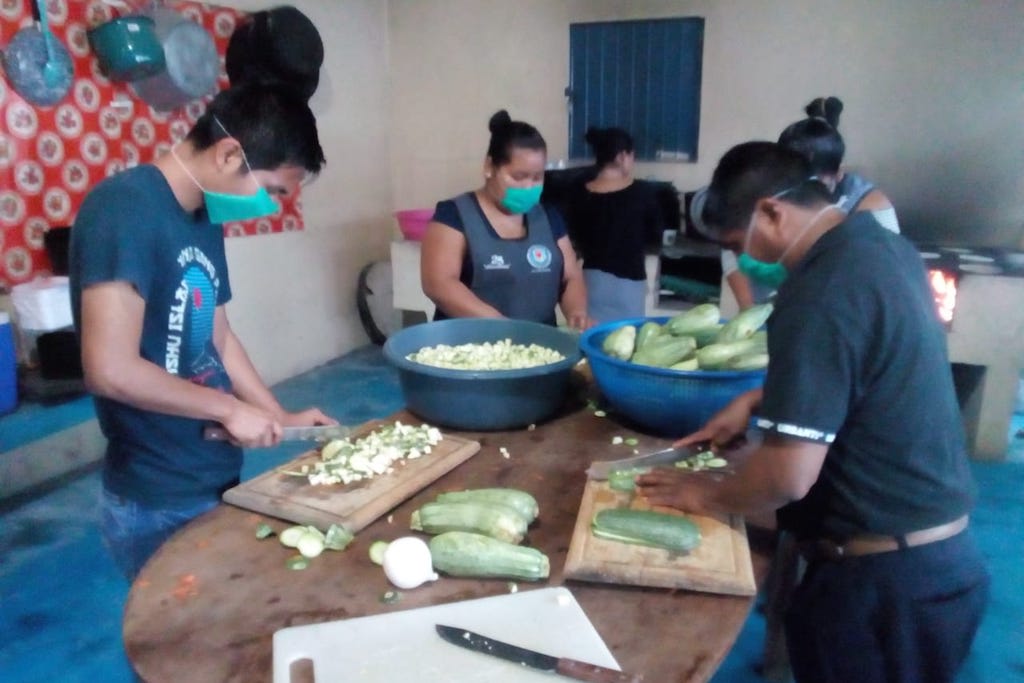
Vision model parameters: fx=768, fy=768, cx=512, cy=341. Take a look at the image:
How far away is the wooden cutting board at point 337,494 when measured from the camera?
141 cm

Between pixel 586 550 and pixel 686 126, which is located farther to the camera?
pixel 686 126

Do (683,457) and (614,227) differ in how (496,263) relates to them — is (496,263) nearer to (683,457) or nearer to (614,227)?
(683,457)

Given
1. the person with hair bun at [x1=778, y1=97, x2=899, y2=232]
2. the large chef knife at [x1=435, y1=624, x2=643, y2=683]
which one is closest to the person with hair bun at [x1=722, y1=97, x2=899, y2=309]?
the person with hair bun at [x1=778, y1=97, x2=899, y2=232]

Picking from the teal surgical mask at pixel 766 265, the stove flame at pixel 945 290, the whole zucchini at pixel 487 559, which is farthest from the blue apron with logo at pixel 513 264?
the stove flame at pixel 945 290

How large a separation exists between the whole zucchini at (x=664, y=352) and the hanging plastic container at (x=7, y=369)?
2752mm

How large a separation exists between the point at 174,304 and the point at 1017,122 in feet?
14.8

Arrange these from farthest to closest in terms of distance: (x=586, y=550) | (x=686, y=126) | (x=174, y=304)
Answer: (x=686, y=126) < (x=174, y=304) < (x=586, y=550)

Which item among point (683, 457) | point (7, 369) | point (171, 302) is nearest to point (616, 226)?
point (683, 457)

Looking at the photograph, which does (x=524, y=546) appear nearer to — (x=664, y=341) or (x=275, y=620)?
(x=275, y=620)

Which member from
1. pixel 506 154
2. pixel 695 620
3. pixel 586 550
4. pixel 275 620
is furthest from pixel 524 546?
pixel 506 154

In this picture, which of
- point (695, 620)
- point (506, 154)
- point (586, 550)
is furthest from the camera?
point (506, 154)

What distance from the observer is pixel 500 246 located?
2.57 m

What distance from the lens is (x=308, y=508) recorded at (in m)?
1.43

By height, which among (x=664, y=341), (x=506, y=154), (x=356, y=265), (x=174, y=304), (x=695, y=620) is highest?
(x=506, y=154)
